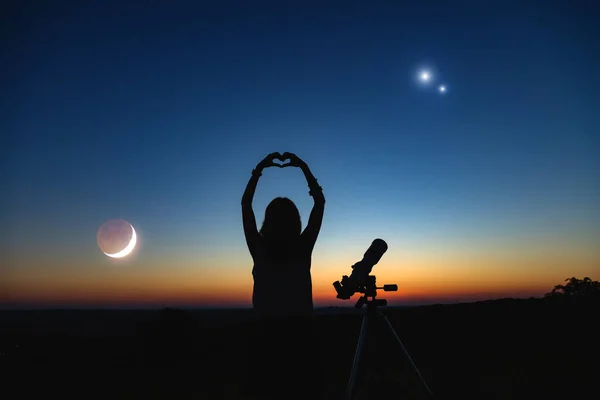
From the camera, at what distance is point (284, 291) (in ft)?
8.02

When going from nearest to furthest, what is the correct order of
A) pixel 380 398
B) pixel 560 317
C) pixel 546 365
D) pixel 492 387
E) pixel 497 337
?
pixel 380 398 → pixel 492 387 → pixel 546 365 → pixel 497 337 → pixel 560 317

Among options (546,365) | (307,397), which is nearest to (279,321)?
(307,397)

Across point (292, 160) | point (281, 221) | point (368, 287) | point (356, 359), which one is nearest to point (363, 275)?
point (368, 287)

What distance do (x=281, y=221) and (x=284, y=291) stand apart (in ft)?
1.53

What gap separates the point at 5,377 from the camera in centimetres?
897

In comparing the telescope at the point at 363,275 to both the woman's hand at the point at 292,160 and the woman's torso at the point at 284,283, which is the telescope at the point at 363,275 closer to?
the woman's hand at the point at 292,160

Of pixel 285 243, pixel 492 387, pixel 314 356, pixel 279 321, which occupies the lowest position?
pixel 492 387

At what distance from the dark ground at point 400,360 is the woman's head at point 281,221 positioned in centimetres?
191

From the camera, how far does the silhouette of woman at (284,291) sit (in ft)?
7.30

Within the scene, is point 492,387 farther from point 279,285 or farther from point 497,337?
point 279,285

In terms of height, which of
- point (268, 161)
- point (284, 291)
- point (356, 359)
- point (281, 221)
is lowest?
point (356, 359)

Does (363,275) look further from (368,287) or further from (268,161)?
(268,161)

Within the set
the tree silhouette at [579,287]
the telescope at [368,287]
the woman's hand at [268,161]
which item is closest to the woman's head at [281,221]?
the woman's hand at [268,161]

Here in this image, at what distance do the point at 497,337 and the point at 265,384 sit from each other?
30.5 ft
